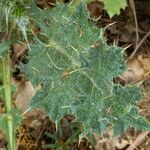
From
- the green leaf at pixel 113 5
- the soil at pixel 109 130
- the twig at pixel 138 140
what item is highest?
the green leaf at pixel 113 5

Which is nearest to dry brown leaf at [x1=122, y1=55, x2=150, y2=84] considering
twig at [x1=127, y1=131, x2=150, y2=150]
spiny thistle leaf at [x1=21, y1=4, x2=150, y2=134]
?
twig at [x1=127, y1=131, x2=150, y2=150]

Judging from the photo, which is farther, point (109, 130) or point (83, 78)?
point (109, 130)

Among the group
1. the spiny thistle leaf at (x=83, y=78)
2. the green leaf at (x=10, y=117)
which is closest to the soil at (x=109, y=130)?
the green leaf at (x=10, y=117)

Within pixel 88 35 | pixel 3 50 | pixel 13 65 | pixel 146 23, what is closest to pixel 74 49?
pixel 88 35

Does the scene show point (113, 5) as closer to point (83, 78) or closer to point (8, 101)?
point (83, 78)

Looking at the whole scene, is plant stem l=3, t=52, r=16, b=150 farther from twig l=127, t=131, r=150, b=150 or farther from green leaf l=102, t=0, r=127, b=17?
twig l=127, t=131, r=150, b=150

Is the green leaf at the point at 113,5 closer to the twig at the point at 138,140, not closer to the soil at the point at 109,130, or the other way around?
the soil at the point at 109,130

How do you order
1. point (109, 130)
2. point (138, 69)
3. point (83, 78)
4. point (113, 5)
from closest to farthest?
point (83, 78) < point (113, 5) < point (109, 130) < point (138, 69)

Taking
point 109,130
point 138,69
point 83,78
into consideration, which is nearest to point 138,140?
point 109,130
